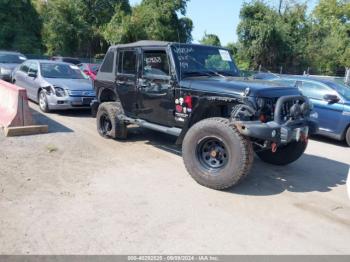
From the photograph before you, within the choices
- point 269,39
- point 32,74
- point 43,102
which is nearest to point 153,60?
point 43,102

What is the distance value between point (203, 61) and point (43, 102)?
19.2 ft

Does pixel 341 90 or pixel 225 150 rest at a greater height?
pixel 341 90

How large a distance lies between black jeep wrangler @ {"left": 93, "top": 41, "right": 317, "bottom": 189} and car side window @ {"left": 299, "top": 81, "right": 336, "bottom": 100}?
12.0 feet

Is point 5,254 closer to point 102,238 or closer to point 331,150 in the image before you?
point 102,238

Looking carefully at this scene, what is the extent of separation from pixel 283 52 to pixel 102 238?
104 ft

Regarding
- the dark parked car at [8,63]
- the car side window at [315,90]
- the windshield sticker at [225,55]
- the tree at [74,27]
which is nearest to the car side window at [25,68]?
the dark parked car at [8,63]

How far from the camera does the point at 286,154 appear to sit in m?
6.20

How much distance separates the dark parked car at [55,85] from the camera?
32.2 feet

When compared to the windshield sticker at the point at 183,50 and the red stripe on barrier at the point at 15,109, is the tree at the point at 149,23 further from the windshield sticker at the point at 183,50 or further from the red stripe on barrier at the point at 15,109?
the windshield sticker at the point at 183,50

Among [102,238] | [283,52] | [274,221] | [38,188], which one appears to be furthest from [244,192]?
[283,52]

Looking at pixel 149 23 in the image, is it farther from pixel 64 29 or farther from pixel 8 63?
pixel 8 63

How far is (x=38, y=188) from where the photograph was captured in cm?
482

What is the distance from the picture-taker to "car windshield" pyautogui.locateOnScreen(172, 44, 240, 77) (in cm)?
595

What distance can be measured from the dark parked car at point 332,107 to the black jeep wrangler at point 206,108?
3.24 meters
